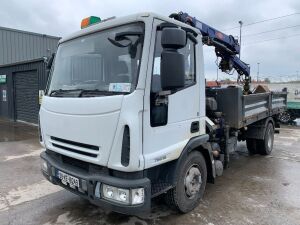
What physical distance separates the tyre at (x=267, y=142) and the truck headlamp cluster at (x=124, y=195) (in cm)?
520

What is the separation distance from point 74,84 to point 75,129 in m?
0.64

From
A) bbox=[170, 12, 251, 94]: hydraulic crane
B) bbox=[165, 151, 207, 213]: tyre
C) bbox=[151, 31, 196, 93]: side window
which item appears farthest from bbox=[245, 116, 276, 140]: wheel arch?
bbox=[151, 31, 196, 93]: side window

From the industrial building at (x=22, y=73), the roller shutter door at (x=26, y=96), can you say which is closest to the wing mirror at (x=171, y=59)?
the industrial building at (x=22, y=73)

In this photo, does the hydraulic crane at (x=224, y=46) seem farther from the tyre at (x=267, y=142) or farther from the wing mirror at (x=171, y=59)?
the wing mirror at (x=171, y=59)

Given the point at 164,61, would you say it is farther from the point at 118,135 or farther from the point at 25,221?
the point at 25,221

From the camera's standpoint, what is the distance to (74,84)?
3.69 m

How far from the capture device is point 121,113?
2.96 meters

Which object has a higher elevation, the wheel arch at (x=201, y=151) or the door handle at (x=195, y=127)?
the door handle at (x=195, y=127)

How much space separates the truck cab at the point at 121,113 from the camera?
2992 millimetres

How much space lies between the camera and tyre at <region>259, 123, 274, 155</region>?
292 inches

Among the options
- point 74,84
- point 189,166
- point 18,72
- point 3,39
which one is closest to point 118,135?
point 74,84

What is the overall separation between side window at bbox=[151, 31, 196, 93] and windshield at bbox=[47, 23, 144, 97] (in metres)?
0.21

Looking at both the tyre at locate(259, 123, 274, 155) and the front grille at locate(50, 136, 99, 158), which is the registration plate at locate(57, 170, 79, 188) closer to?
the front grille at locate(50, 136, 99, 158)

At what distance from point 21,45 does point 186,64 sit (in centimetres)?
1936
